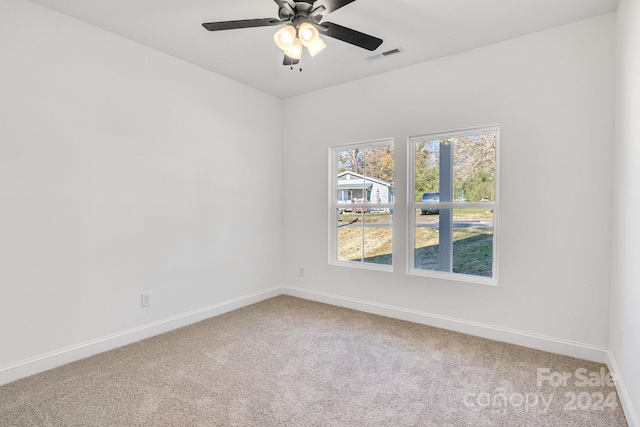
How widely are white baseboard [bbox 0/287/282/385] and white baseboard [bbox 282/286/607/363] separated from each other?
1.18 m

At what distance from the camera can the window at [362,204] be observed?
373 centimetres

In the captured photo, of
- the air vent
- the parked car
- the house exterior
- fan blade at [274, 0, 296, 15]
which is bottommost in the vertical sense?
the parked car

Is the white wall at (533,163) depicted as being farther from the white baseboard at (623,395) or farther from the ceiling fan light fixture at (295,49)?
the ceiling fan light fixture at (295,49)

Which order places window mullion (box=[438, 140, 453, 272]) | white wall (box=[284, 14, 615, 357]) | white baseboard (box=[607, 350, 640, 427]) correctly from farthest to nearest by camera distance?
window mullion (box=[438, 140, 453, 272]) → white wall (box=[284, 14, 615, 357]) → white baseboard (box=[607, 350, 640, 427])

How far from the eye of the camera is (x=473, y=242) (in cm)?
316

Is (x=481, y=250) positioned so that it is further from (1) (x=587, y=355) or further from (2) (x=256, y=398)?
(2) (x=256, y=398)

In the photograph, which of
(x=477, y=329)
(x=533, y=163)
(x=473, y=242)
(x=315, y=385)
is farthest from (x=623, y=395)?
(x=315, y=385)

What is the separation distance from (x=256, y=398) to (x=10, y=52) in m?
2.95

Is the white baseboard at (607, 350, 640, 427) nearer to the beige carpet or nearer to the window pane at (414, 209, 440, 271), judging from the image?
the beige carpet

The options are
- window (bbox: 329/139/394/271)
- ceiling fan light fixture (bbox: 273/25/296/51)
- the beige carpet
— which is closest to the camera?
the beige carpet

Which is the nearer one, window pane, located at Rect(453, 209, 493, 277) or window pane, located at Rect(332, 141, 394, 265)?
window pane, located at Rect(453, 209, 493, 277)

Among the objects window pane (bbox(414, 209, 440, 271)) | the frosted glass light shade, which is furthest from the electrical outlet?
window pane (bbox(414, 209, 440, 271))

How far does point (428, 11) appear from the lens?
2.43 metres

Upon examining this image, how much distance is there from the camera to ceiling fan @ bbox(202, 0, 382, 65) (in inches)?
76.8
